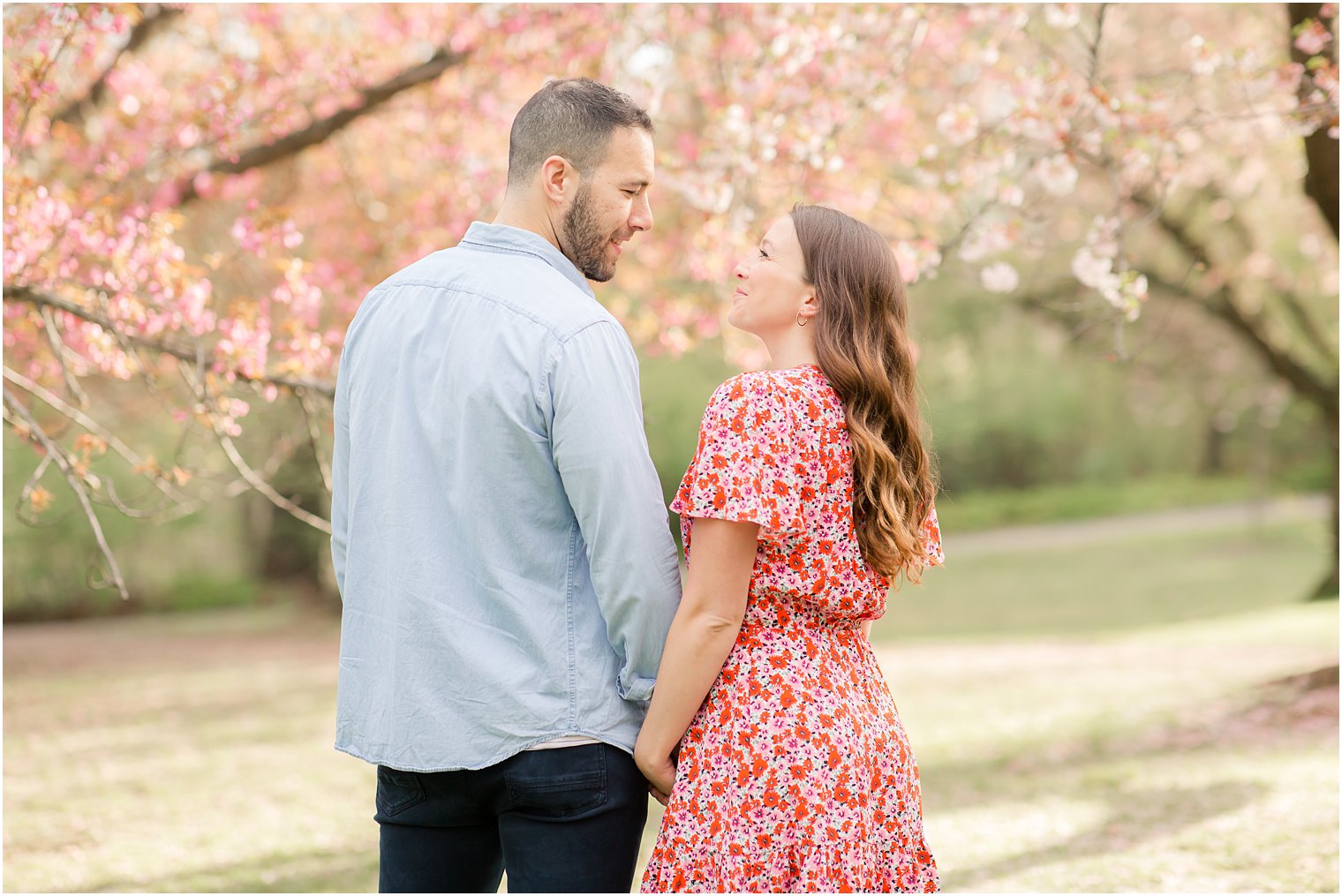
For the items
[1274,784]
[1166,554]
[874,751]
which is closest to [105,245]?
[874,751]

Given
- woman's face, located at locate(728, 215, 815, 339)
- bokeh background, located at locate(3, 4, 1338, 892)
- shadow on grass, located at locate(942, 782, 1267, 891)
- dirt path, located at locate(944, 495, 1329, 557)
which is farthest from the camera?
dirt path, located at locate(944, 495, 1329, 557)

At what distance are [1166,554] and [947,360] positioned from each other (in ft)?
21.8

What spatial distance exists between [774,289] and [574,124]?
444 mm

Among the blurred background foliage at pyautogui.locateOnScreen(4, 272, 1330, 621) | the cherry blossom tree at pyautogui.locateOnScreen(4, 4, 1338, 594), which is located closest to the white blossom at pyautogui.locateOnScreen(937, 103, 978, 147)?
the cherry blossom tree at pyautogui.locateOnScreen(4, 4, 1338, 594)

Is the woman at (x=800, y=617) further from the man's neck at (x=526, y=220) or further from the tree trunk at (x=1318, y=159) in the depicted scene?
the tree trunk at (x=1318, y=159)

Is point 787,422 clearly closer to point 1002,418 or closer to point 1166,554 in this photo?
point 1166,554

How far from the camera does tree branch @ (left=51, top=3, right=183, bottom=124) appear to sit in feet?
20.3

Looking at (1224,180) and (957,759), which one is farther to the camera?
(1224,180)

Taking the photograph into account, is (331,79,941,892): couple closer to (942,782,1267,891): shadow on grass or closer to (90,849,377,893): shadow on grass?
(942,782,1267,891): shadow on grass

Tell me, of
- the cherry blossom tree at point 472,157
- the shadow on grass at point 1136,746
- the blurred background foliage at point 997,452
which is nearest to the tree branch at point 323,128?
the cherry blossom tree at point 472,157

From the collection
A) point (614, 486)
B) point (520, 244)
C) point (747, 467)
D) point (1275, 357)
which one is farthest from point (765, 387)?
point (1275, 357)

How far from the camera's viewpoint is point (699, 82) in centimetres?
733

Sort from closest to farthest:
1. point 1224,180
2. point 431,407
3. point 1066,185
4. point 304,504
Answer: point 431,407
point 1066,185
point 1224,180
point 304,504

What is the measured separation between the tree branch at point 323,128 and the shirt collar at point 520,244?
457cm
